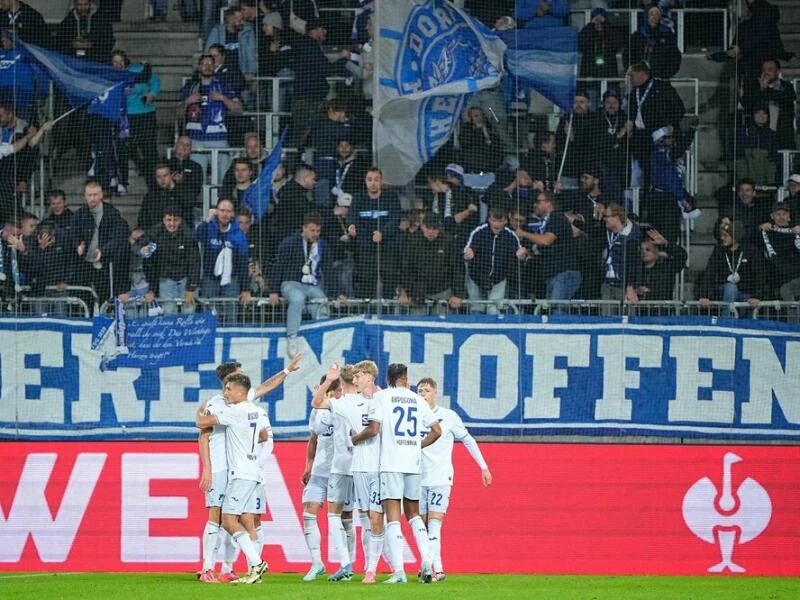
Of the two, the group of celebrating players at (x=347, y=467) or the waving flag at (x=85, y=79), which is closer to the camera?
the group of celebrating players at (x=347, y=467)

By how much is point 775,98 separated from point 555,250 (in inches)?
147

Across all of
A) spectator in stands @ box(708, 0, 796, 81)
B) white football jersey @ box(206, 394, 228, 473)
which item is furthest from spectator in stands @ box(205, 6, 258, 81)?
white football jersey @ box(206, 394, 228, 473)

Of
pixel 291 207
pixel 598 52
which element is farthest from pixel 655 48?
pixel 291 207

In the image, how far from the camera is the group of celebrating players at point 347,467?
12406 mm

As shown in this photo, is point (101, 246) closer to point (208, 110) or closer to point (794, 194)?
point (208, 110)

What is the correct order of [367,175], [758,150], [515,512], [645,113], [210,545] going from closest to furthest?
[210,545]
[515,512]
[367,175]
[758,150]
[645,113]

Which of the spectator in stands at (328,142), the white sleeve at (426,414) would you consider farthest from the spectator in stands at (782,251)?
the white sleeve at (426,414)

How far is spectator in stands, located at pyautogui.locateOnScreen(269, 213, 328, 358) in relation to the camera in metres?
17.5

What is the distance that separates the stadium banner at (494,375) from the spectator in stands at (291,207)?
4.39ft

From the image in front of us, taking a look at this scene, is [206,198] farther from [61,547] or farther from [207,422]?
[207,422]

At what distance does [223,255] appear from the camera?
17922 millimetres

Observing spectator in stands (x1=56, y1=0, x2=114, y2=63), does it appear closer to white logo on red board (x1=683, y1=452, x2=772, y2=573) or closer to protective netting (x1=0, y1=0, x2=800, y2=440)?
protective netting (x1=0, y1=0, x2=800, y2=440)

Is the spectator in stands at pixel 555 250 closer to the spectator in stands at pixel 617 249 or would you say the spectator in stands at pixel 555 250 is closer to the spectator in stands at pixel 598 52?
the spectator in stands at pixel 617 249

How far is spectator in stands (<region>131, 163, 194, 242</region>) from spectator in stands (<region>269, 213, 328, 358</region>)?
142 cm
